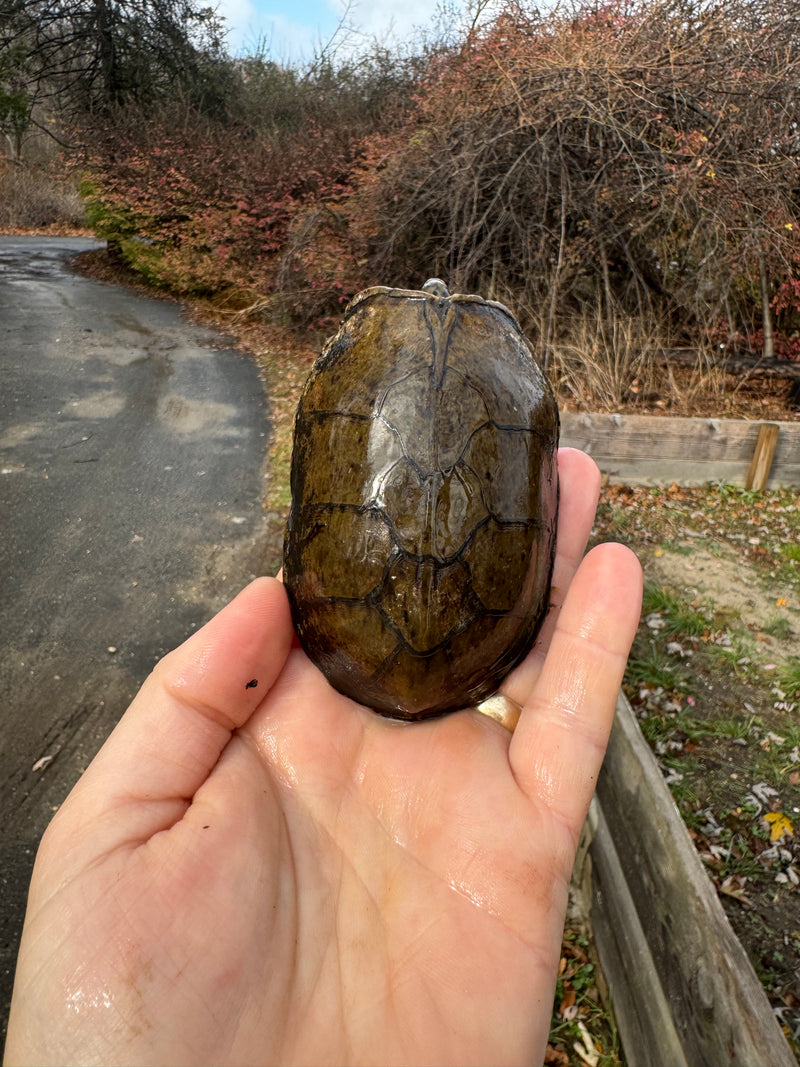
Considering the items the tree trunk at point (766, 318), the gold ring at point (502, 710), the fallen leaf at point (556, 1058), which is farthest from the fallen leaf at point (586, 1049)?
the tree trunk at point (766, 318)

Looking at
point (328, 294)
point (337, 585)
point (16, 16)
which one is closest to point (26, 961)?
point (337, 585)

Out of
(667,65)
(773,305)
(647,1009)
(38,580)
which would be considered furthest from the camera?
(773,305)

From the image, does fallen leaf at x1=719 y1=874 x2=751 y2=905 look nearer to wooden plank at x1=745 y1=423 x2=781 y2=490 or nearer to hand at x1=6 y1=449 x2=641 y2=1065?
hand at x1=6 y1=449 x2=641 y2=1065

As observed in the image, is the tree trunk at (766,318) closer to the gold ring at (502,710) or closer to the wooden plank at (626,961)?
the wooden plank at (626,961)

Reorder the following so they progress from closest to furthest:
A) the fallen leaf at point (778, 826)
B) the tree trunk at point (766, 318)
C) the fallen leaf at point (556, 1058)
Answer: the fallen leaf at point (556, 1058), the fallen leaf at point (778, 826), the tree trunk at point (766, 318)

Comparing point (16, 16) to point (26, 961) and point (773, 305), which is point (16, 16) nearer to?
point (773, 305)

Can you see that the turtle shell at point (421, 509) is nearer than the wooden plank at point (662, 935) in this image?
Yes

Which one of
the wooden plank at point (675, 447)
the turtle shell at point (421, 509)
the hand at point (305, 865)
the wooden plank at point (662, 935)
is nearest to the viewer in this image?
the hand at point (305, 865)
